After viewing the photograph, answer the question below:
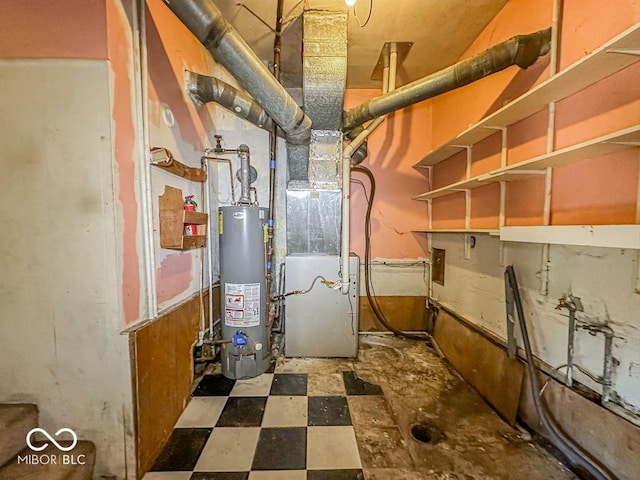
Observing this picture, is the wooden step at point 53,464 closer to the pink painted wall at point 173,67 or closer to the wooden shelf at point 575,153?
the pink painted wall at point 173,67

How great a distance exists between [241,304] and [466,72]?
7.38ft

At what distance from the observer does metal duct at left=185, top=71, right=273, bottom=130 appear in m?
1.88

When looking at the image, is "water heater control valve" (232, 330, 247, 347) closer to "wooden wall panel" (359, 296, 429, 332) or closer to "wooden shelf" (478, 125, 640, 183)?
"wooden wall panel" (359, 296, 429, 332)

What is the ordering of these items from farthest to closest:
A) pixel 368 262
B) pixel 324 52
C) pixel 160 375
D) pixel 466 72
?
1. pixel 368 262
2. pixel 324 52
3. pixel 466 72
4. pixel 160 375

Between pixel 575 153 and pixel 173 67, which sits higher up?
pixel 173 67

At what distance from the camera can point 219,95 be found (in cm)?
191

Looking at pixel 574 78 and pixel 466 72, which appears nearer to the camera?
pixel 574 78

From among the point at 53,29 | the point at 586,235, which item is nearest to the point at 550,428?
the point at 586,235

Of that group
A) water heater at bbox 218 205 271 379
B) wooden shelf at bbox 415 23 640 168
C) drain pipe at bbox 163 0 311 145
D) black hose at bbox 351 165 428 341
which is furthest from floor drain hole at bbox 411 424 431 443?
drain pipe at bbox 163 0 311 145

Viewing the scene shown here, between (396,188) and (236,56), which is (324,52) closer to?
(236,56)

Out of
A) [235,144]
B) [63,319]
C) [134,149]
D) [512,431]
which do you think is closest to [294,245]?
[235,144]

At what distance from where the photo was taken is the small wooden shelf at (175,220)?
58.7 inches

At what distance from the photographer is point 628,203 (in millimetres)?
1098
